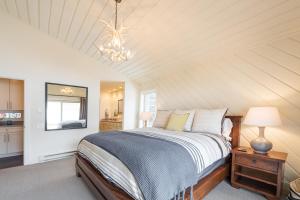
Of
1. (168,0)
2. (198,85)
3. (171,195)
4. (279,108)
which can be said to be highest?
(168,0)

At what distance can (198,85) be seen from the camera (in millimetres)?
3410

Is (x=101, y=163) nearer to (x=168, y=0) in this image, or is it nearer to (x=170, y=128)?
(x=170, y=128)

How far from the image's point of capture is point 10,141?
12.7 ft

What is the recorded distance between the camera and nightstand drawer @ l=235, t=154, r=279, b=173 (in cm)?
202

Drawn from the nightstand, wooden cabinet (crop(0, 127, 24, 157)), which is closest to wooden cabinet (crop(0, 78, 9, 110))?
wooden cabinet (crop(0, 127, 24, 157))

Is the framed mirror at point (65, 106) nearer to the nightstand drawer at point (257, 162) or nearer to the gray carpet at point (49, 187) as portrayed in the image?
the gray carpet at point (49, 187)

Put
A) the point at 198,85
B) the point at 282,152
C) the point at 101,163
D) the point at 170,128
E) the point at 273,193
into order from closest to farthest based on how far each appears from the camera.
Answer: the point at 101,163 < the point at 273,193 < the point at 282,152 < the point at 170,128 < the point at 198,85

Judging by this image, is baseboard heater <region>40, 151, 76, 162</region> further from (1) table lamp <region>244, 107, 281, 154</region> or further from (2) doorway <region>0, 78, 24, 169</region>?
(1) table lamp <region>244, 107, 281, 154</region>

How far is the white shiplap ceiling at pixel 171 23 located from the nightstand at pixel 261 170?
172cm

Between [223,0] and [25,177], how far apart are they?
4.10 m

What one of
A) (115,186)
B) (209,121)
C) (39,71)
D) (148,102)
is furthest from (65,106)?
(209,121)

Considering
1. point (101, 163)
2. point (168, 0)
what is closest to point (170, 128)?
point (101, 163)

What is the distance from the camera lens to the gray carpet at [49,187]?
210 centimetres

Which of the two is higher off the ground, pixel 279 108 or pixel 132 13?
pixel 132 13
